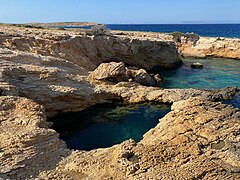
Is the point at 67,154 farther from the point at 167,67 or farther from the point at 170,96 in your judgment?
the point at 167,67

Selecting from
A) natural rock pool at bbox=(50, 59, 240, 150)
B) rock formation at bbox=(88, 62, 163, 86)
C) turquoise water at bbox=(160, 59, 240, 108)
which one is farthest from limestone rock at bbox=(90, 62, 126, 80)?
turquoise water at bbox=(160, 59, 240, 108)

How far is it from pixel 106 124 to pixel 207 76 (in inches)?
1015

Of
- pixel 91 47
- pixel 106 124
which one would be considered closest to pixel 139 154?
pixel 106 124

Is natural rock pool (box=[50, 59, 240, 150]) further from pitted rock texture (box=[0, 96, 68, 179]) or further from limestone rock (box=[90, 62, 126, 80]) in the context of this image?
pitted rock texture (box=[0, 96, 68, 179])

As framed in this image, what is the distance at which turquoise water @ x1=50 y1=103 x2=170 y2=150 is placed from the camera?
24333 millimetres

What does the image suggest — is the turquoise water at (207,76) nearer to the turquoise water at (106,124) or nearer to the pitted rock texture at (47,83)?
the turquoise water at (106,124)

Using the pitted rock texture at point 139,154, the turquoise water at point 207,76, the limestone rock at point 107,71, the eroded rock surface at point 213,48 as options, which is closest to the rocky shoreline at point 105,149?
the pitted rock texture at point 139,154

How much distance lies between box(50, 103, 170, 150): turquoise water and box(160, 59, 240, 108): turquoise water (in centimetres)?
1014

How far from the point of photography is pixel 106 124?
1083 inches

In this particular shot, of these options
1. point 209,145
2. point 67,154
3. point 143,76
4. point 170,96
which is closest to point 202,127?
point 209,145

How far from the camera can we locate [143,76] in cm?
3894

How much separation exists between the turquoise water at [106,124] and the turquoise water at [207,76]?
10135mm

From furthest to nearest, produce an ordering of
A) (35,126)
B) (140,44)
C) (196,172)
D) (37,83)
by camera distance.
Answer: (140,44), (37,83), (35,126), (196,172)

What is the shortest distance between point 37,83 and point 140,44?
2673 centimetres
